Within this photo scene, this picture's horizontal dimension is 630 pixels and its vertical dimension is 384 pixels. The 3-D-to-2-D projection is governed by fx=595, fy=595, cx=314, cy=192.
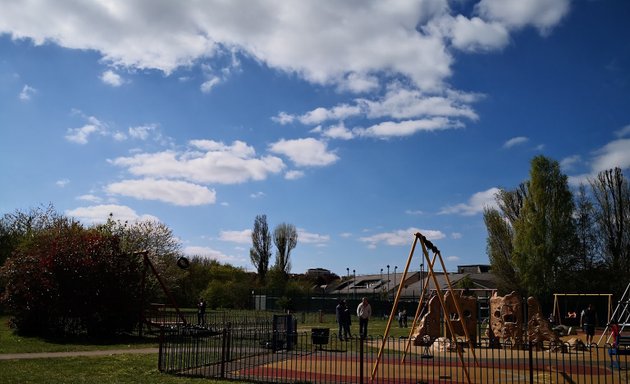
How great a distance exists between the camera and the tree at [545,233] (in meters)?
51.7

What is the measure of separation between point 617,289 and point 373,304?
20.9 metres

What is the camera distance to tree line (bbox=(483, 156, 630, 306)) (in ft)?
168

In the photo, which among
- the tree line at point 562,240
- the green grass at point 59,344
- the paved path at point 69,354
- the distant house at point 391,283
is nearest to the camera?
the paved path at point 69,354

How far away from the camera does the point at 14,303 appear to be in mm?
23312

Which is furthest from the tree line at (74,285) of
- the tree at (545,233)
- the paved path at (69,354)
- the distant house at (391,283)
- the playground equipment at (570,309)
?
the distant house at (391,283)

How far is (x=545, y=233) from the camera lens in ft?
173

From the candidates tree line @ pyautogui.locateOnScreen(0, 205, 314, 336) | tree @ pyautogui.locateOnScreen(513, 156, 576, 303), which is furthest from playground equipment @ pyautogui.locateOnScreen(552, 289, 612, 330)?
tree line @ pyautogui.locateOnScreen(0, 205, 314, 336)

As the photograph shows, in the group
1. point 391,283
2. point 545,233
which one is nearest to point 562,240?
point 545,233

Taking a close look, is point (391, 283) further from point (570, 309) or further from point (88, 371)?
point (88, 371)

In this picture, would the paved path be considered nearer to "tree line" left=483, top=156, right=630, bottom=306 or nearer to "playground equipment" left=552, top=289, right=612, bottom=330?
"playground equipment" left=552, top=289, right=612, bottom=330

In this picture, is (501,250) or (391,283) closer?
(501,250)

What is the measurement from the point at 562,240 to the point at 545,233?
1521 mm

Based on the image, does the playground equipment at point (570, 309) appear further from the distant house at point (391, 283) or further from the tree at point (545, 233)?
the distant house at point (391, 283)

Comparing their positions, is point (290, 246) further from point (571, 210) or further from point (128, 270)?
point (128, 270)
